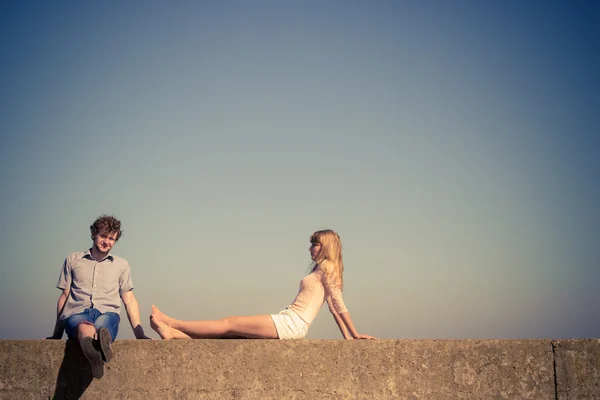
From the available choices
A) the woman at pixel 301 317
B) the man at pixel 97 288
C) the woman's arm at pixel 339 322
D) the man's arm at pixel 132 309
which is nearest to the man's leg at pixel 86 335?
the man at pixel 97 288

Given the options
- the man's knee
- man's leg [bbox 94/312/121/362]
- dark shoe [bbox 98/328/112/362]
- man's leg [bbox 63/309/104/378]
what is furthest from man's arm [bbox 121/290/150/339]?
dark shoe [bbox 98/328/112/362]

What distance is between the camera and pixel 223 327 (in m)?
5.90

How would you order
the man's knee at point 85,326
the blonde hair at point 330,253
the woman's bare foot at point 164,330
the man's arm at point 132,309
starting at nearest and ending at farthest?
the man's knee at point 85,326, the woman's bare foot at point 164,330, the man's arm at point 132,309, the blonde hair at point 330,253

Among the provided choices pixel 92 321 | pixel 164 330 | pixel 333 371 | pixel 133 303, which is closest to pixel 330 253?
pixel 333 371

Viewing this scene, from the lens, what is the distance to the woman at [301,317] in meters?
5.91

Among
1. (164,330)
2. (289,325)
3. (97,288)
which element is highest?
(97,288)

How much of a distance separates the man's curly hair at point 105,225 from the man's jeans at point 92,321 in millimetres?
694

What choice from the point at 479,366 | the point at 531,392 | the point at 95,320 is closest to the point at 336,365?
the point at 479,366

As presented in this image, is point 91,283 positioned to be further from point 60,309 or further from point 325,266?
point 325,266

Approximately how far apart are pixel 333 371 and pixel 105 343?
5.82ft

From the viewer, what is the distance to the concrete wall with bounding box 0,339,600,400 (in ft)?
18.6

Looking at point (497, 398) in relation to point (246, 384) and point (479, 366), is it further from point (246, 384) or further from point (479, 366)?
point (246, 384)

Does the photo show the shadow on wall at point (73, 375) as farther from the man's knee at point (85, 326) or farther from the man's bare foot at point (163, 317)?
the man's bare foot at point (163, 317)

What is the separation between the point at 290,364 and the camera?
223 inches
